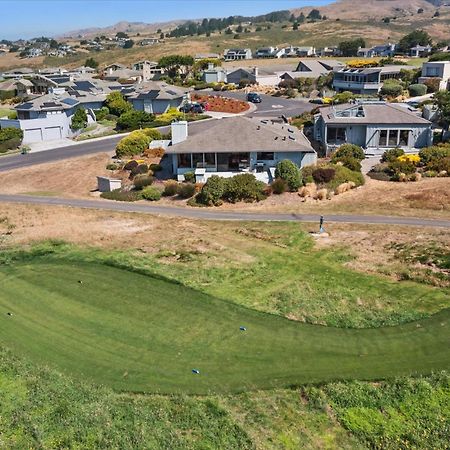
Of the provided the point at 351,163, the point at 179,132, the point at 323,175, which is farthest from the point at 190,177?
the point at 351,163

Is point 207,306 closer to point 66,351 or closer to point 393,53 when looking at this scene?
point 66,351

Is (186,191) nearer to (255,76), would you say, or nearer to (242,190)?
(242,190)

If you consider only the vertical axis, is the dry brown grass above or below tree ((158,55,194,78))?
below

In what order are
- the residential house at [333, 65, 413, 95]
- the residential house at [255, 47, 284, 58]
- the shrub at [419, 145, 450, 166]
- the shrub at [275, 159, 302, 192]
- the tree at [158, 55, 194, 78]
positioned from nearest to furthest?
the shrub at [275, 159, 302, 192]
the shrub at [419, 145, 450, 166]
the residential house at [333, 65, 413, 95]
the tree at [158, 55, 194, 78]
the residential house at [255, 47, 284, 58]

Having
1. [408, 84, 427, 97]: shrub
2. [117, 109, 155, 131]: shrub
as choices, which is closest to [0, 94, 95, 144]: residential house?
[117, 109, 155, 131]: shrub

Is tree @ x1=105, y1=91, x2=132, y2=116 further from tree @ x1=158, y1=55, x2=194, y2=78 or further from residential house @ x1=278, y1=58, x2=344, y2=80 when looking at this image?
tree @ x1=158, y1=55, x2=194, y2=78

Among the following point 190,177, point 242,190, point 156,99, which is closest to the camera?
point 242,190

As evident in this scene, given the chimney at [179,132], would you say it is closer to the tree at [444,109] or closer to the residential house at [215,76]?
the tree at [444,109]
